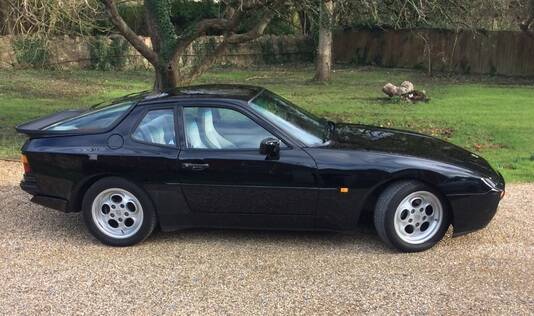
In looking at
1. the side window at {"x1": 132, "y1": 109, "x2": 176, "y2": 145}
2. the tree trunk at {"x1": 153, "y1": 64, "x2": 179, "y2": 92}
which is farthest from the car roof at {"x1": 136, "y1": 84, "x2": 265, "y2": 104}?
the tree trunk at {"x1": 153, "y1": 64, "x2": 179, "y2": 92}

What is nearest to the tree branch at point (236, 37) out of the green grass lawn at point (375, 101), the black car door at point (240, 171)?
the green grass lawn at point (375, 101)

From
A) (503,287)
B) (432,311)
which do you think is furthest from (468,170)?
(432,311)

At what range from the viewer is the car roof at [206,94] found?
5395mm

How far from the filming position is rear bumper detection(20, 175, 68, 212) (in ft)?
17.6

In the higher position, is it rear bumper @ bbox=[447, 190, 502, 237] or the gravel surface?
rear bumper @ bbox=[447, 190, 502, 237]

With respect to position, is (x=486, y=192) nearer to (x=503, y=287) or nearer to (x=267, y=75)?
(x=503, y=287)

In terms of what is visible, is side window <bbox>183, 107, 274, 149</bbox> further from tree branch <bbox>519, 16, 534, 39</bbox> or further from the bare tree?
tree branch <bbox>519, 16, 534, 39</bbox>

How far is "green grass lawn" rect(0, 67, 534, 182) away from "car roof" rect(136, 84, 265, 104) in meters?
3.94

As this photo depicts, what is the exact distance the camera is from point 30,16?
9.13 meters

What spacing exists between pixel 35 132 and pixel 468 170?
3810 mm

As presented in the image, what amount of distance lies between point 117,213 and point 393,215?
2.39m

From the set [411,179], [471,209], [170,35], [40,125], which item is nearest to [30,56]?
[170,35]

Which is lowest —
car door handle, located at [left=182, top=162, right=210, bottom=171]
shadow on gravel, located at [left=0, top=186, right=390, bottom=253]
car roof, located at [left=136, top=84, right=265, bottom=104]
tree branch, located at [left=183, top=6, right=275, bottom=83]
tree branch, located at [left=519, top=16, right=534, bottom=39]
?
shadow on gravel, located at [left=0, top=186, right=390, bottom=253]

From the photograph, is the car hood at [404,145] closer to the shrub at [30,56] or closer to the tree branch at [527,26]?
the tree branch at [527,26]
